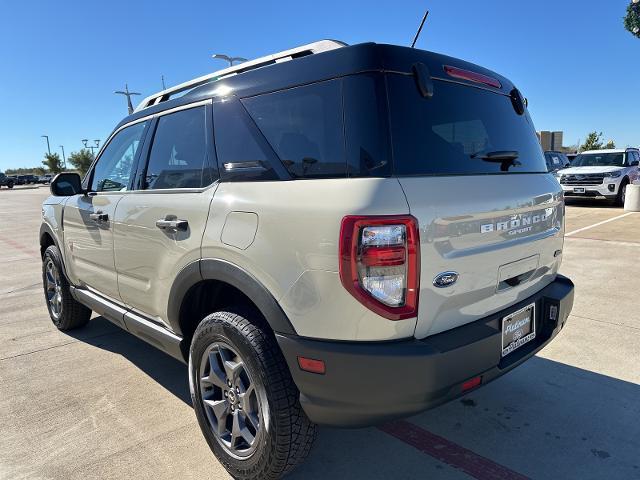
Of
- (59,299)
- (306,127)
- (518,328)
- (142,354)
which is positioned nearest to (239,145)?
(306,127)

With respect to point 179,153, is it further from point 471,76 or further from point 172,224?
point 471,76

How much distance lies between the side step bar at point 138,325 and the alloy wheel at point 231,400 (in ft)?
1.09

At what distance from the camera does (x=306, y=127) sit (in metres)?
2.07

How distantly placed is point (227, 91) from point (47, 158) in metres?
77.4

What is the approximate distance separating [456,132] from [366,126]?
0.59 metres

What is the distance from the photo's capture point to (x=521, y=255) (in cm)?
231

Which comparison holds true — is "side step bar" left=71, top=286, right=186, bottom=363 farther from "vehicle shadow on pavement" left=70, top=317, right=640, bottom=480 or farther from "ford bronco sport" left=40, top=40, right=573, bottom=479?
"vehicle shadow on pavement" left=70, top=317, right=640, bottom=480

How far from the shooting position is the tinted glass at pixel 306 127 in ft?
6.40

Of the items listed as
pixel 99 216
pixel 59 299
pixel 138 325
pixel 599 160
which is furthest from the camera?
pixel 599 160

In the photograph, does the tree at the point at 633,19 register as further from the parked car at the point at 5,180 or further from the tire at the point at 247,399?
the parked car at the point at 5,180

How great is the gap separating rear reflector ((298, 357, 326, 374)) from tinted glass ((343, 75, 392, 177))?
2.49 feet

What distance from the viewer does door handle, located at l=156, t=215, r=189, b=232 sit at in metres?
2.46

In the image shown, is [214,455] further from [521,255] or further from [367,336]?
[521,255]

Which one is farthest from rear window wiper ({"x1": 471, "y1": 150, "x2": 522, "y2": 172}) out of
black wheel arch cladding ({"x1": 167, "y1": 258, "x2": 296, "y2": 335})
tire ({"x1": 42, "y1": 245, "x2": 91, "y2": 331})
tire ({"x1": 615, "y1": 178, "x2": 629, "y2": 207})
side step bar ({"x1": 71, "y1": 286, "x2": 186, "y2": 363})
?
tire ({"x1": 615, "y1": 178, "x2": 629, "y2": 207})
